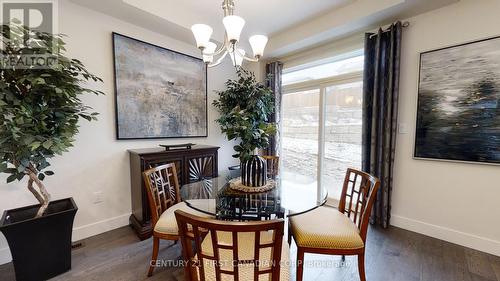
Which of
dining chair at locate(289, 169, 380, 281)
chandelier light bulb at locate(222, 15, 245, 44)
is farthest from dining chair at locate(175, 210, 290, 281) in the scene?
chandelier light bulb at locate(222, 15, 245, 44)

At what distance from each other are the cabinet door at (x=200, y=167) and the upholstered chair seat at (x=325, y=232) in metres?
1.47

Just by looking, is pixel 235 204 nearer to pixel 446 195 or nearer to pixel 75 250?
pixel 75 250

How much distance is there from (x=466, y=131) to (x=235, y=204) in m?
2.39

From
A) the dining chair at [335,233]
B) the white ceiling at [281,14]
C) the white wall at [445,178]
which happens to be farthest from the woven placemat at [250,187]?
the white ceiling at [281,14]

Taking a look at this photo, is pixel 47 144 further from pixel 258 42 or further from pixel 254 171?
pixel 258 42

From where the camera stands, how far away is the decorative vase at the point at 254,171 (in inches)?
66.4

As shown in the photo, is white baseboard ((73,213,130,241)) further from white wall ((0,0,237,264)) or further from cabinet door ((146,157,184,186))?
cabinet door ((146,157,184,186))

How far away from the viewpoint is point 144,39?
8.34 feet

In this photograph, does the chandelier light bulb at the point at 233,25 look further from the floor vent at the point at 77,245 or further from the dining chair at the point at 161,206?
the floor vent at the point at 77,245

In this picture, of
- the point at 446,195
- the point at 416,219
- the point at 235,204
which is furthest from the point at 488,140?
the point at 235,204

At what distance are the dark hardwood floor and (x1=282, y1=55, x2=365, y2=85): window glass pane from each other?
2.20m

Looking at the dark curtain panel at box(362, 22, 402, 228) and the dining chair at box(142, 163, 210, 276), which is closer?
the dining chair at box(142, 163, 210, 276)

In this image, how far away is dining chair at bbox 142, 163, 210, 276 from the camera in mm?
1577

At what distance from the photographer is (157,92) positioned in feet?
8.71
